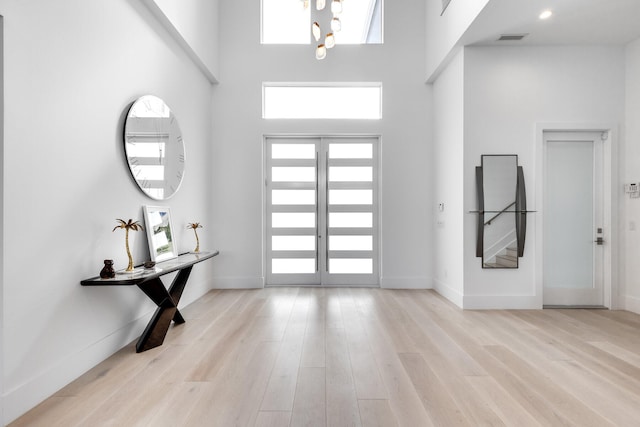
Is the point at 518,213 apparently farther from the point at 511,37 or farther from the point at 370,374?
the point at 370,374

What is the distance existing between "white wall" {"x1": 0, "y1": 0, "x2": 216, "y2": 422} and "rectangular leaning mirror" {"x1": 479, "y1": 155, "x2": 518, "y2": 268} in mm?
3808

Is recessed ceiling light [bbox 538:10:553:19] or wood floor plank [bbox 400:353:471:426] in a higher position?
recessed ceiling light [bbox 538:10:553:19]

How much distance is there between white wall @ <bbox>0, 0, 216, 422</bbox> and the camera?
6.82 feet

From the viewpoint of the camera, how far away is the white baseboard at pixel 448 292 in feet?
14.9

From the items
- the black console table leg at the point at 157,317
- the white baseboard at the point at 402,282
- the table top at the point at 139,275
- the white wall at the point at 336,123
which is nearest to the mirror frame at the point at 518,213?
the white wall at the point at 336,123

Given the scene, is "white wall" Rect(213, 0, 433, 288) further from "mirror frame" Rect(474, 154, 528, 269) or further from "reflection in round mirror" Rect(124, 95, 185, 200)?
"reflection in round mirror" Rect(124, 95, 185, 200)

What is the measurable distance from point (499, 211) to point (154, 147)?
3.93 meters

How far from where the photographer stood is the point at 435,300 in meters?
4.89

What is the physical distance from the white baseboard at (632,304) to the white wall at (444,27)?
3652mm

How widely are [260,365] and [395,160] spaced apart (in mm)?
3848

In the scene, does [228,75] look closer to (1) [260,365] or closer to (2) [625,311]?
(1) [260,365]

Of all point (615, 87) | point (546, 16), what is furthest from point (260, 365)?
point (615, 87)

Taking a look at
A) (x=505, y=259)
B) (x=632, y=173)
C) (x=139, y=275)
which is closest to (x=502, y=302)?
(x=505, y=259)

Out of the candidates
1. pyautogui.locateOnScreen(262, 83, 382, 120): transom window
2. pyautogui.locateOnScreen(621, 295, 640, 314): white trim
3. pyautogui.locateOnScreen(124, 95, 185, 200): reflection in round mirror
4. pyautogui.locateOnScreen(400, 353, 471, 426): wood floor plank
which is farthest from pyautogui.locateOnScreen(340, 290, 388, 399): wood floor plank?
pyautogui.locateOnScreen(621, 295, 640, 314): white trim
